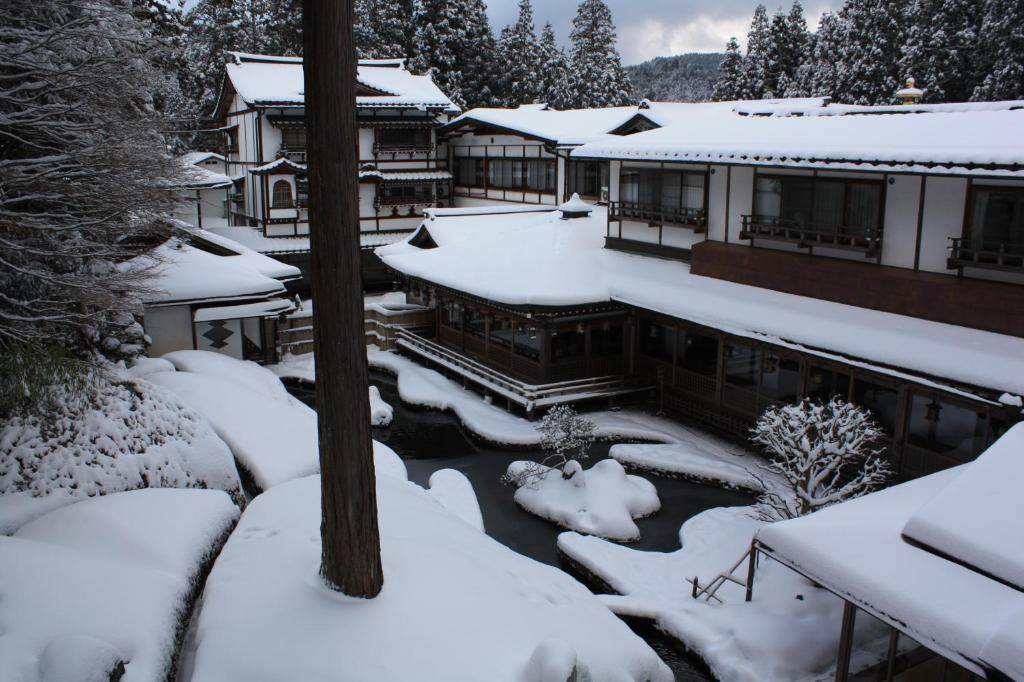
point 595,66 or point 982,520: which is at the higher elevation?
point 595,66

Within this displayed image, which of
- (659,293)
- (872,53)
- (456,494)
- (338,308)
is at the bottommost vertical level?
(456,494)

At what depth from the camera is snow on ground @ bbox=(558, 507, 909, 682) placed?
10945 millimetres

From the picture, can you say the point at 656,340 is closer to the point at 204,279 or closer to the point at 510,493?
the point at 510,493

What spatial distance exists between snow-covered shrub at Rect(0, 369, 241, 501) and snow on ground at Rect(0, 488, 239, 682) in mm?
882

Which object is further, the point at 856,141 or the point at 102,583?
the point at 856,141

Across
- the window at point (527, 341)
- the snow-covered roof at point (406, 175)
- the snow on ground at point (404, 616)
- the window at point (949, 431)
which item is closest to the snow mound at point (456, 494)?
the snow on ground at point (404, 616)

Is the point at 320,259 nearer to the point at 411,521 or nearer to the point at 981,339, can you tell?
the point at 411,521

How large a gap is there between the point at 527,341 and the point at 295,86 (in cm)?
2247

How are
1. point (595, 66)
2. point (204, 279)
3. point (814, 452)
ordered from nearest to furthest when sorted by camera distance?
point (814, 452) < point (204, 279) < point (595, 66)

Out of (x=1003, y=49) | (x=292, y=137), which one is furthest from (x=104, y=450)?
(x=1003, y=49)

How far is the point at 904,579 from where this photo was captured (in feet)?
28.9

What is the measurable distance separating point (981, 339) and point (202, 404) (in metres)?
14.8

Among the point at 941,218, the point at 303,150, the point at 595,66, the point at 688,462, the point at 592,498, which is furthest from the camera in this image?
the point at 595,66

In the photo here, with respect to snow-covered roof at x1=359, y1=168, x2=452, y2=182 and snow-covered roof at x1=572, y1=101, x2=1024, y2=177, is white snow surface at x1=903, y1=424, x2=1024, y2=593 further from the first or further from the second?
snow-covered roof at x1=359, y1=168, x2=452, y2=182
